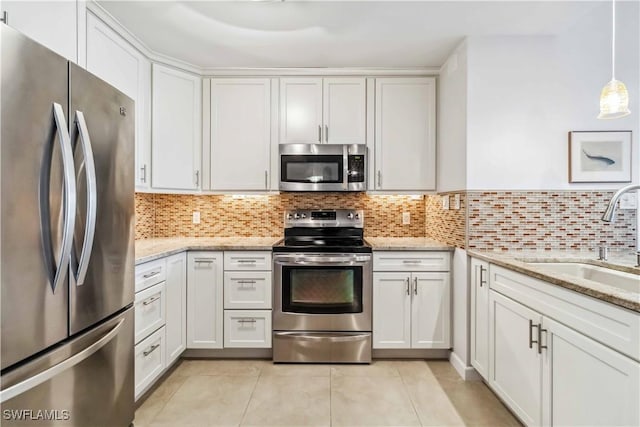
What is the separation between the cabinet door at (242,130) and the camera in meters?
2.98

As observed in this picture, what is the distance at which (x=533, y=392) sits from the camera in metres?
1.64

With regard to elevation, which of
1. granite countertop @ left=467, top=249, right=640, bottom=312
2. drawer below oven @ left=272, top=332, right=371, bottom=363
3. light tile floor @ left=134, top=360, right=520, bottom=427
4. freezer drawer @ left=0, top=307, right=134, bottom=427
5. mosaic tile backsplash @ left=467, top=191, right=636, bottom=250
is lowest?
light tile floor @ left=134, top=360, right=520, bottom=427

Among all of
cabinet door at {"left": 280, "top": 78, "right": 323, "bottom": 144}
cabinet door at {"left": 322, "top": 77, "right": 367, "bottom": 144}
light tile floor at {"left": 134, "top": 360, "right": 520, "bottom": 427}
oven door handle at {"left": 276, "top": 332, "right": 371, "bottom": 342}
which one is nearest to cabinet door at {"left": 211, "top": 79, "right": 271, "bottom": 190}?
cabinet door at {"left": 280, "top": 78, "right": 323, "bottom": 144}

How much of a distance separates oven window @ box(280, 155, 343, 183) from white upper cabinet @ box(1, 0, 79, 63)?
164 cm

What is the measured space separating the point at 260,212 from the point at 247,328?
1113 millimetres

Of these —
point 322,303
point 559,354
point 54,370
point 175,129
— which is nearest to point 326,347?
point 322,303

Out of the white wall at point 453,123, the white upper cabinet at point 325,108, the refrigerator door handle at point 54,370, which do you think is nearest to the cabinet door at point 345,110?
the white upper cabinet at point 325,108

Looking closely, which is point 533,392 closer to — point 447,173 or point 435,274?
point 435,274

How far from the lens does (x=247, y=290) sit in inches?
106

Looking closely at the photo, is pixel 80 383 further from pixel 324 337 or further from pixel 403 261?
pixel 403 261

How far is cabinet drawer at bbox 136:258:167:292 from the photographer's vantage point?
200 centimetres

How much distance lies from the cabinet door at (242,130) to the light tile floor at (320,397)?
157 cm

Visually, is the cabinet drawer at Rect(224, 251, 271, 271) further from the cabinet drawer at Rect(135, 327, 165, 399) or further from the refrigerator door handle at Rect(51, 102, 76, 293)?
the refrigerator door handle at Rect(51, 102, 76, 293)

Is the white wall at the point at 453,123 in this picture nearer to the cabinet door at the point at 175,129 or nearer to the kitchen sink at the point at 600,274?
the kitchen sink at the point at 600,274
